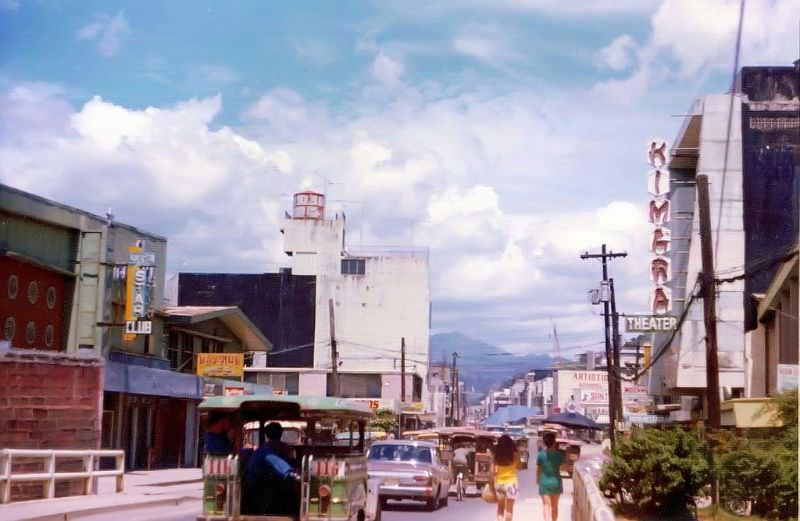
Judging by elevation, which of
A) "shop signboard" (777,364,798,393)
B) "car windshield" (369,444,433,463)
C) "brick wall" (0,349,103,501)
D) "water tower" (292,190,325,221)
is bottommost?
"car windshield" (369,444,433,463)

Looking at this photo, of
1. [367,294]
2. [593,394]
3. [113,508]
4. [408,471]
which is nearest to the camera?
[113,508]

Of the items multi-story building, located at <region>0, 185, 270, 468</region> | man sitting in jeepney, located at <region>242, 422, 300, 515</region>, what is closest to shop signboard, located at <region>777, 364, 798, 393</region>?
man sitting in jeepney, located at <region>242, 422, 300, 515</region>

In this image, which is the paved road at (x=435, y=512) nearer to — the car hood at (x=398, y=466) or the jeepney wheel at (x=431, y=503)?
the jeepney wheel at (x=431, y=503)

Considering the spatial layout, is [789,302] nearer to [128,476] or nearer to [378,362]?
[128,476]

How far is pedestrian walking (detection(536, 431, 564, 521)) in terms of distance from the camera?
17500 mm

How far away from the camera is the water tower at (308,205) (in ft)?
296

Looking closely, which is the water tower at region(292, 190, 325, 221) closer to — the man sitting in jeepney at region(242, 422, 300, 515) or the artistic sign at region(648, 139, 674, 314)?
the artistic sign at region(648, 139, 674, 314)

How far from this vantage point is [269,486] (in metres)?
12.6

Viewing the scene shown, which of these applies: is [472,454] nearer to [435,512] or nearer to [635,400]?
[435,512]

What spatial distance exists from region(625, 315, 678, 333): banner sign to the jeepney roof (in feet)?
125

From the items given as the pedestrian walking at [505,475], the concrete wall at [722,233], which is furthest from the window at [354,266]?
the pedestrian walking at [505,475]

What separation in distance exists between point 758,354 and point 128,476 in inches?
867

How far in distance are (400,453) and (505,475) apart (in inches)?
291

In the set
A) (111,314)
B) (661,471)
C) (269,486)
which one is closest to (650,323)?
(111,314)
